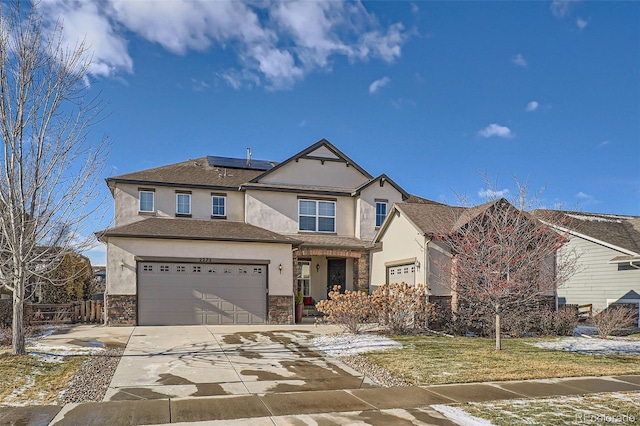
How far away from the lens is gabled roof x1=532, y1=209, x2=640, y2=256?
19.6 meters

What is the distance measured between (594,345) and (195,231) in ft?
46.6

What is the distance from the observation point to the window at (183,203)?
70.8 ft

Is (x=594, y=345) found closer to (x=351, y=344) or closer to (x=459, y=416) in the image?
(x=351, y=344)

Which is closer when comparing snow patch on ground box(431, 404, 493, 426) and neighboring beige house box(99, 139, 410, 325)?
snow patch on ground box(431, 404, 493, 426)

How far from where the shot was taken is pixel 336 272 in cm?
2377

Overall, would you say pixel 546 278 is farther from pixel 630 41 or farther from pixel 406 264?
pixel 630 41

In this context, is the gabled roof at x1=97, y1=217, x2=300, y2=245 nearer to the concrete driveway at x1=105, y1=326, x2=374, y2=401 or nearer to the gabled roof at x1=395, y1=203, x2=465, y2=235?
the concrete driveway at x1=105, y1=326, x2=374, y2=401

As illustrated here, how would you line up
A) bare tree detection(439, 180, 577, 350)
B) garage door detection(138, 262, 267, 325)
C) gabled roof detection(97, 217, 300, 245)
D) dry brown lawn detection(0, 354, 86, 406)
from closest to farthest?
dry brown lawn detection(0, 354, 86, 406) < bare tree detection(439, 180, 577, 350) < garage door detection(138, 262, 267, 325) < gabled roof detection(97, 217, 300, 245)

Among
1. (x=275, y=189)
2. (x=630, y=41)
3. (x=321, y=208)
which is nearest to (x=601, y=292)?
(x=630, y=41)

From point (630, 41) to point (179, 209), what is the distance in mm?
18227

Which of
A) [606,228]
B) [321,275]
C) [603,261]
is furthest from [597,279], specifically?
[321,275]

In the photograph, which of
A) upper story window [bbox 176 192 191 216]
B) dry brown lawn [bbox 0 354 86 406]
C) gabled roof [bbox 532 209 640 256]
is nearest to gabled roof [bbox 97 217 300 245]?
upper story window [bbox 176 192 191 216]

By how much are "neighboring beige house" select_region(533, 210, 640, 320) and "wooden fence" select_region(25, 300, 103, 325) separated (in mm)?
17676

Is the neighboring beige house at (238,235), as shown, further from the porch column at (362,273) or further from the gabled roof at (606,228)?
the gabled roof at (606,228)
